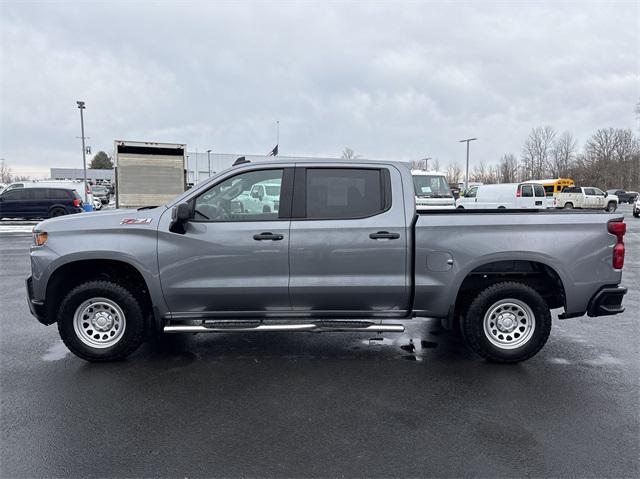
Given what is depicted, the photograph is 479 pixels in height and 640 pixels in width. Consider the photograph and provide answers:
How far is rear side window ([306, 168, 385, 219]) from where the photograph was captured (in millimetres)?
4562

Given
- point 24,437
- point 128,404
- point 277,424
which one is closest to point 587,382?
point 277,424

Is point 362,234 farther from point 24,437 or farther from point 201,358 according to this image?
point 24,437

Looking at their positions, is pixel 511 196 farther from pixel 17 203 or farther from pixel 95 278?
pixel 17 203

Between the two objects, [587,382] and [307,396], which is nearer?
[307,396]

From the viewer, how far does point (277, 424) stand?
11.3 ft

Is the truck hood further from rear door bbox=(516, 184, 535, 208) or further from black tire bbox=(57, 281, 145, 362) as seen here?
rear door bbox=(516, 184, 535, 208)

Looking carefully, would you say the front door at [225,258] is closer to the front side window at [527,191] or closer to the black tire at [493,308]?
the black tire at [493,308]

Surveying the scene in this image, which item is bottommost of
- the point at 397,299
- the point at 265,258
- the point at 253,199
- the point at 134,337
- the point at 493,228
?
the point at 134,337

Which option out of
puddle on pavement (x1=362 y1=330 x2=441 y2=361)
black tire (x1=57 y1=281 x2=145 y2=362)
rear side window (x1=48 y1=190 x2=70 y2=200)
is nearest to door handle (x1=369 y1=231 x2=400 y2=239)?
puddle on pavement (x1=362 y1=330 x2=441 y2=361)

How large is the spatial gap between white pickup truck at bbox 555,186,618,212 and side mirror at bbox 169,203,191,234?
3713cm

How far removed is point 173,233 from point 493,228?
10.4 feet

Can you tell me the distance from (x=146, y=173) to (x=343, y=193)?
44.6 feet

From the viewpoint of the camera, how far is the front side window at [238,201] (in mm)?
4555

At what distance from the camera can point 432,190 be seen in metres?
19.0
